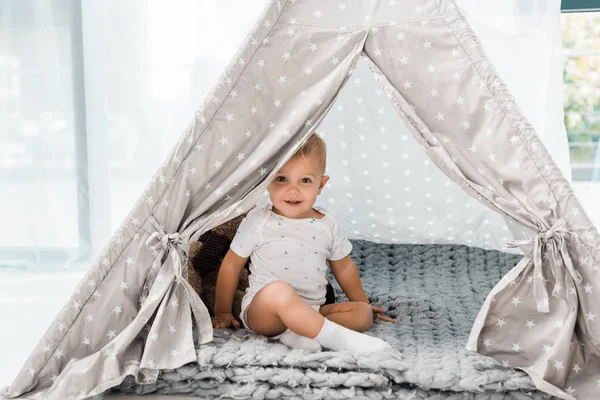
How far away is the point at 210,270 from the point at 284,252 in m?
0.29

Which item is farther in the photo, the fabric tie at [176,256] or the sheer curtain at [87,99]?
the sheer curtain at [87,99]

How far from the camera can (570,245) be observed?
61.2 inches

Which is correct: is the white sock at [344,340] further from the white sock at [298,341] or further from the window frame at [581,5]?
the window frame at [581,5]

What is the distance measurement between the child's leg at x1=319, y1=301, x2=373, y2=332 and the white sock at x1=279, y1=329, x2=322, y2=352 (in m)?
0.15

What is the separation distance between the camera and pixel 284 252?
1.92 metres

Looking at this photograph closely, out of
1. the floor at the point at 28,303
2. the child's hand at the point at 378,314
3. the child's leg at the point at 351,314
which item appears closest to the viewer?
the child's leg at the point at 351,314

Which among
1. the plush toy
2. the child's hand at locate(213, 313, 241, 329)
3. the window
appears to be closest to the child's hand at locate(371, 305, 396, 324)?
the plush toy

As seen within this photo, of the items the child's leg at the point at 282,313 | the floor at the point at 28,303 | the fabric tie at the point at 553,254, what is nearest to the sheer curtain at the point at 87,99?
the floor at the point at 28,303

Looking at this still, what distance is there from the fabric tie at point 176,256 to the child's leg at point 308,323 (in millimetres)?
156

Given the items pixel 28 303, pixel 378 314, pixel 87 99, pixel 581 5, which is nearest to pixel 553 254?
pixel 378 314

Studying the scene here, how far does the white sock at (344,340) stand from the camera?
169cm

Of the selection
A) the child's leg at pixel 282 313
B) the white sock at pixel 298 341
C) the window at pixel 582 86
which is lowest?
the white sock at pixel 298 341

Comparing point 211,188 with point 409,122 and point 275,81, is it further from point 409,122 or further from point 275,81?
point 409,122

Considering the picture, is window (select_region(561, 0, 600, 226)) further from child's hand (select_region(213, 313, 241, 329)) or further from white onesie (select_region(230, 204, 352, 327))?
child's hand (select_region(213, 313, 241, 329))
